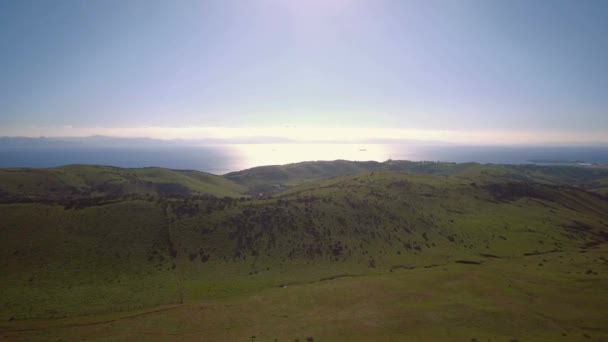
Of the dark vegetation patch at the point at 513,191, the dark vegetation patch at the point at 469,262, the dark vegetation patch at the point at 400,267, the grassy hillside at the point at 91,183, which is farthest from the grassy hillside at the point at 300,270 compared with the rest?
the grassy hillside at the point at 91,183

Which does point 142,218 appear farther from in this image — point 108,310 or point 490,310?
point 490,310

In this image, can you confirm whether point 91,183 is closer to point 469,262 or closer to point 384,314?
point 384,314

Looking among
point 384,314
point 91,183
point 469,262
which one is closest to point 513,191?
point 469,262

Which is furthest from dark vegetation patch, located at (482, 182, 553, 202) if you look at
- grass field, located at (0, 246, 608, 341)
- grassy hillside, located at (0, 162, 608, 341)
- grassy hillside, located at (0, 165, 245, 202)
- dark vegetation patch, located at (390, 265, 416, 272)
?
grassy hillside, located at (0, 165, 245, 202)

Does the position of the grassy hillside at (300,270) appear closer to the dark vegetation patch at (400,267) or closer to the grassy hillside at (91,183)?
the dark vegetation patch at (400,267)

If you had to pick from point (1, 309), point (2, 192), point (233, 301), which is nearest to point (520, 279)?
point (233, 301)

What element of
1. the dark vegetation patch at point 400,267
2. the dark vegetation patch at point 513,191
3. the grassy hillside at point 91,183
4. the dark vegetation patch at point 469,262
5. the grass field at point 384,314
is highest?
the grassy hillside at point 91,183

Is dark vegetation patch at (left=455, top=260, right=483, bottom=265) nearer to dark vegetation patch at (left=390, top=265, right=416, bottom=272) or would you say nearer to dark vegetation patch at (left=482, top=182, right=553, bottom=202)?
dark vegetation patch at (left=390, top=265, right=416, bottom=272)
